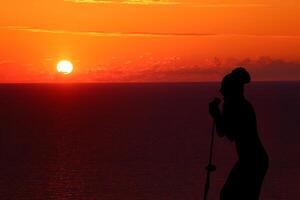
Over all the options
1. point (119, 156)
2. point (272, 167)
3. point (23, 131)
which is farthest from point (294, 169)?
point (23, 131)

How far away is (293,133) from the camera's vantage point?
4771 inches

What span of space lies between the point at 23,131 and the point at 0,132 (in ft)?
16.1

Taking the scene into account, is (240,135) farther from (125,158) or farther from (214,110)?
(125,158)

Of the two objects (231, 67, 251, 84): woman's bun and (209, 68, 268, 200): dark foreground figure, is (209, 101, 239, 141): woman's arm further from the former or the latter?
(231, 67, 251, 84): woman's bun

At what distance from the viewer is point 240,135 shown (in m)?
9.36

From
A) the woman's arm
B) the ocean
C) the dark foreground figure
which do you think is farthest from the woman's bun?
the ocean

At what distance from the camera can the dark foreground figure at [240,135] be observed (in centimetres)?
935

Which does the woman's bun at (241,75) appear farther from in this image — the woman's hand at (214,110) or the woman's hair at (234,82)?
the woman's hand at (214,110)

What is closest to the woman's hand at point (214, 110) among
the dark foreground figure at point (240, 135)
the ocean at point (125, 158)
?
the dark foreground figure at point (240, 135)

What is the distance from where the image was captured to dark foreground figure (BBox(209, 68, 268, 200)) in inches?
368

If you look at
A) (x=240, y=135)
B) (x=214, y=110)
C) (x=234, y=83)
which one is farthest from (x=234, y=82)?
(x=240, y=135)

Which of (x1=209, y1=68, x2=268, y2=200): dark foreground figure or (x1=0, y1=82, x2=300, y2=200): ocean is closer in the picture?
(x1=209, y1=68, x2=268, y2=200): dark foreground figure

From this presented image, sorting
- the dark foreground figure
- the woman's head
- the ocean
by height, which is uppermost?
the ocean

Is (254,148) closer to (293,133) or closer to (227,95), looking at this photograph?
(227,95)
